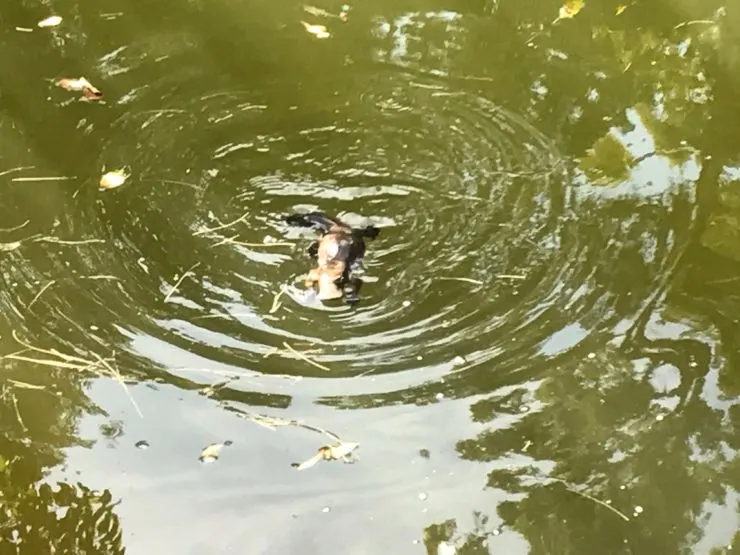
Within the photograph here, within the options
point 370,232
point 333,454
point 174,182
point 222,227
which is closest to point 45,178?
point 174,182

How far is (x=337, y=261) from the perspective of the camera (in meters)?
3.00

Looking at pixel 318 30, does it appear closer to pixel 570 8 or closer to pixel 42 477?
pixel 570 8

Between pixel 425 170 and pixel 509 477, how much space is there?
141 centimetres

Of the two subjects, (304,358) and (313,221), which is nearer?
(304,358)

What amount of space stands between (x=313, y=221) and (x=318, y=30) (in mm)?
1464

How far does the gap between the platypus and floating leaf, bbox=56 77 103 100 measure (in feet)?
4.57

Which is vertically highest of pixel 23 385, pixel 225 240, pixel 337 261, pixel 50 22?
pixel 50 22

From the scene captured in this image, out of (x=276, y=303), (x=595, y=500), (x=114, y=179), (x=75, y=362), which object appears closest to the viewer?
(x=595, y=500)

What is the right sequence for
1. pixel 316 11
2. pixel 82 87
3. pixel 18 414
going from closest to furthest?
1. pixel 18 414
2. pixel 82 87
3. pixel 316 11

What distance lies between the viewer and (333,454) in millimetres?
2643

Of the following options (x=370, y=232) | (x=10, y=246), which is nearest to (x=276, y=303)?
(x=370, y=232)

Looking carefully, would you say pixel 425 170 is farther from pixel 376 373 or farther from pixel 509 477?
pixel 509 477

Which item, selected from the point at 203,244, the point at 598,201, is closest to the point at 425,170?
the point at 598,201

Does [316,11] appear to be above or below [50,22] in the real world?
above
